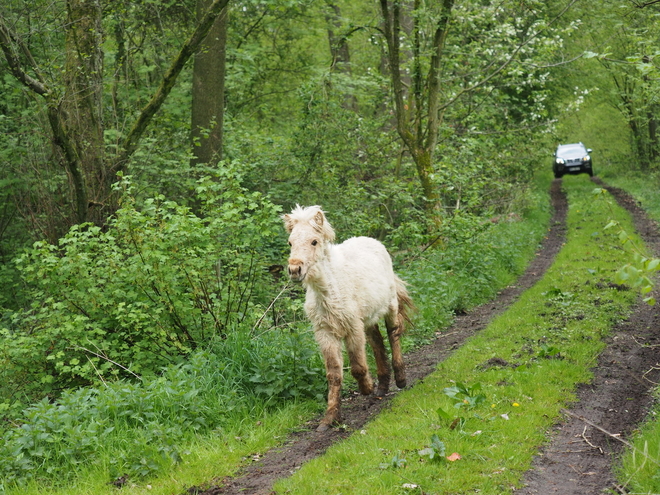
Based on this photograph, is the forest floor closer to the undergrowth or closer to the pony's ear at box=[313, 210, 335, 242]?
the undergrowth

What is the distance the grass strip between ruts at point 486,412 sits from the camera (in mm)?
4750

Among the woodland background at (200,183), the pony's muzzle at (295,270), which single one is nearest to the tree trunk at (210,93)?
the woodland background at (200,183)

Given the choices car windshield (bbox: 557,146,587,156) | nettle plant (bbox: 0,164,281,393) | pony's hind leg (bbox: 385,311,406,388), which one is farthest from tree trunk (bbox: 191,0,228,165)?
car windshield (bbox: 557,146,587,156)

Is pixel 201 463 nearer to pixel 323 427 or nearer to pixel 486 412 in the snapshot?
pixel 323 427

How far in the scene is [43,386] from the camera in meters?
7.80

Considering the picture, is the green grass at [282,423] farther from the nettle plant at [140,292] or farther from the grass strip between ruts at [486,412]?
the nettle plant at [140,292]

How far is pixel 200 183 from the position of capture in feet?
34.5

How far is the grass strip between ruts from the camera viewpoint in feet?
15.6

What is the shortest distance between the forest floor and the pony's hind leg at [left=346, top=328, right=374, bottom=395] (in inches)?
10.0

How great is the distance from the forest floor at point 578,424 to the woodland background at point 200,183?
78cm

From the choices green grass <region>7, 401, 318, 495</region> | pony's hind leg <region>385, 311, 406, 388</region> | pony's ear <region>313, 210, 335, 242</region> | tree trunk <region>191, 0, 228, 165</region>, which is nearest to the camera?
green grass <region>7, 401, 318, 495</region>

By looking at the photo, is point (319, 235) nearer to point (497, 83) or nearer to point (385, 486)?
point (385, 486)

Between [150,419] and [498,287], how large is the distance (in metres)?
8.67

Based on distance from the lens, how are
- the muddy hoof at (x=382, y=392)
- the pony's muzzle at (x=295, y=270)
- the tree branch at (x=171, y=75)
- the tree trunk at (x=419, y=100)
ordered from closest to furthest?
the pony's muzzle at (x=295, y=270)
the muddy hoof at (x=382, y=392)
the tree branch at (x=171, y=75)
the tree trunk at (x=419, y=100)
